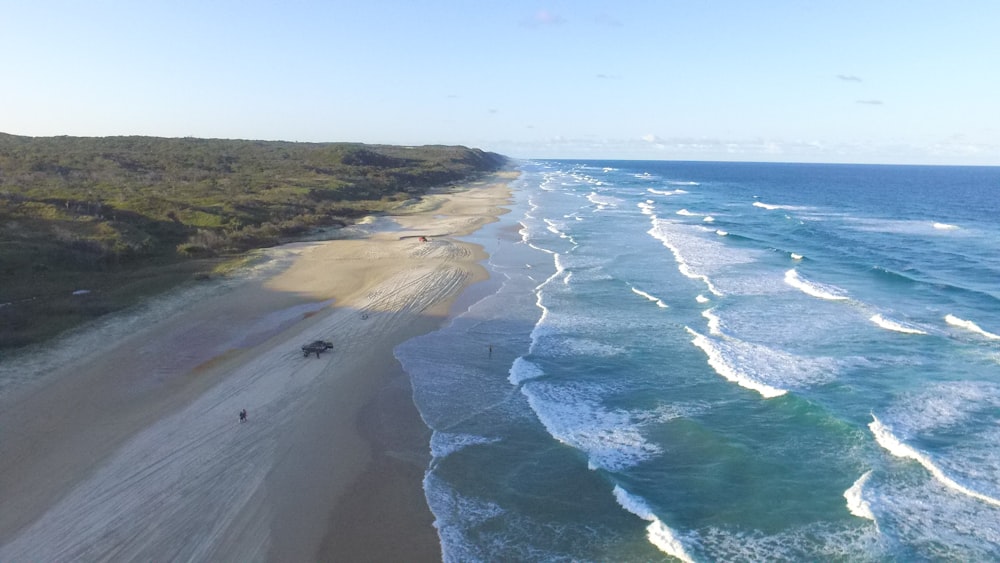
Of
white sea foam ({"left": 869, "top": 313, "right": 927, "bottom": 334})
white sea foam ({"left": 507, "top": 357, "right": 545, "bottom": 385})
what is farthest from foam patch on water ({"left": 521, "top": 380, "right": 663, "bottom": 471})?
white sea foam ({"left": 869, "top": 313, "right": 927, "bottom": 334})

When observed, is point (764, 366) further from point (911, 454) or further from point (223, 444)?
point (223, 444)

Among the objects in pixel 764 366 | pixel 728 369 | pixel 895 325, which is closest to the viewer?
pixel 728 369

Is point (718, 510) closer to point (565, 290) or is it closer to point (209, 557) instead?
point (209, 557)

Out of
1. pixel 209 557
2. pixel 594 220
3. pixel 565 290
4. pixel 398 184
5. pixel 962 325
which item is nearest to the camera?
pixel 209 557

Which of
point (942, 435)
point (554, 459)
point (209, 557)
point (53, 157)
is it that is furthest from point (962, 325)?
point (53, 157)

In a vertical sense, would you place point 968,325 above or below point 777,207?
below

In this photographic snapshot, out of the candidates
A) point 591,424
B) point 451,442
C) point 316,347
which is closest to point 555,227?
point 316,347
